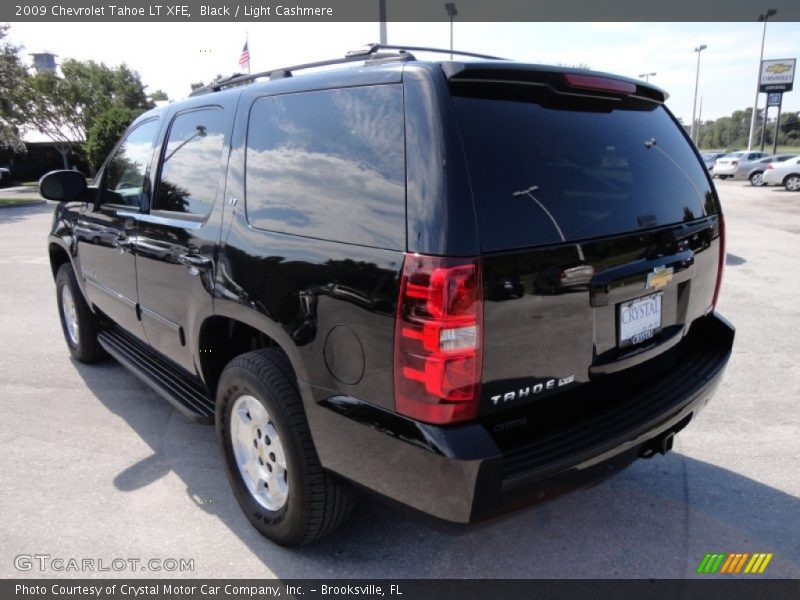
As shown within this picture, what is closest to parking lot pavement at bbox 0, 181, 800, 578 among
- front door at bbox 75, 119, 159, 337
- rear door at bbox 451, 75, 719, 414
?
rear door at bbox 451, 75, 719, 414

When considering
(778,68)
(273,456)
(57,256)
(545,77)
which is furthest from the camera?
(778,68)

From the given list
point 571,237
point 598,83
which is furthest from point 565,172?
point 598,83

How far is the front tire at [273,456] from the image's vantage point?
2.33 metres

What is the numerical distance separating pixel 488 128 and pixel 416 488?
4.07 ft

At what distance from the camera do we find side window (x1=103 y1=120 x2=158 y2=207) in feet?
11.8

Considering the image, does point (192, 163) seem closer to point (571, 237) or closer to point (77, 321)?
point (571, 237)

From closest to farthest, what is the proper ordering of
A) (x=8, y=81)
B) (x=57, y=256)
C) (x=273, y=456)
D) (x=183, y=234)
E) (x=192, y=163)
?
(x=273, y=456)
(x=183, y=234)
(x=192, y=163)
(x=57, y=256)
(x=8, y=81)

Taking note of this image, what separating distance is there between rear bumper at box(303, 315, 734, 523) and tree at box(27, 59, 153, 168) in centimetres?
4001

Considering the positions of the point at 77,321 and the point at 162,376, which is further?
the point at 77,321

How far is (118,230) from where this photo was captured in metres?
3.69

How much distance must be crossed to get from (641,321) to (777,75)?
54.3 meters

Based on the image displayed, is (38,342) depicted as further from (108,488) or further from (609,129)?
(609,129)

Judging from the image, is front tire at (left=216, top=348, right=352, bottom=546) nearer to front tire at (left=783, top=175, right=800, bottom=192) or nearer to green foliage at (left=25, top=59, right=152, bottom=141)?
front tire at (left=783, top=175, right=800, bottom=192)

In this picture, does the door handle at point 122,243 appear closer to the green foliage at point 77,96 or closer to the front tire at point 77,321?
the front tire at point 77,321
